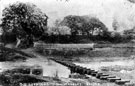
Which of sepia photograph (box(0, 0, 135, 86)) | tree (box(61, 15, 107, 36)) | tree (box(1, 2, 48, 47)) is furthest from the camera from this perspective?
tree (box(61, 15, 107, 36))

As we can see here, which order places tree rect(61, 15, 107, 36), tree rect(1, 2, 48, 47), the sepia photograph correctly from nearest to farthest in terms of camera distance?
the sepia photograph → tree rect(1, 2, 48, 47) → tree rect(61, 15, 107, 36)

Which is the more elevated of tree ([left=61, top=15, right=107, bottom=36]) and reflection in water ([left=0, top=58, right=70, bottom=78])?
tree ([left=61, top=15, right=107, bottom=36])

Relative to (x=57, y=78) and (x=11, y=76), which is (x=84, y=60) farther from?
(x=11, y=76)

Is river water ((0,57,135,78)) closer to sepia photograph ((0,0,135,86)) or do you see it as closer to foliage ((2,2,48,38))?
sepia photograph ((0,0,135,86))

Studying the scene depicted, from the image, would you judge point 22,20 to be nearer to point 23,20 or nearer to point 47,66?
point 23,20

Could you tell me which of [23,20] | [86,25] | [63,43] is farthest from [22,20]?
[86,25]

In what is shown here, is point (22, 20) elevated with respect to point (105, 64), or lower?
elevated

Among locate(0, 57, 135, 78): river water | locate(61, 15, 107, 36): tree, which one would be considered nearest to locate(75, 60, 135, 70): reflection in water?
locate(0, 57, 135, 78): river water

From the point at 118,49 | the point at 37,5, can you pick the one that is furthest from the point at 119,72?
the point at 37,5

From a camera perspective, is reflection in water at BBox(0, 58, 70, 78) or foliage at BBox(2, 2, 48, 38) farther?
foliage at BBox(2, 2, 48, 38)
